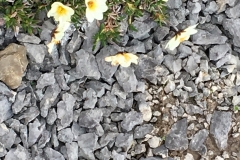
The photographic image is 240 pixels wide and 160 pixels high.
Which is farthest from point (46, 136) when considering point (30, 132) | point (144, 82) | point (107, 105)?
point (144, 82)

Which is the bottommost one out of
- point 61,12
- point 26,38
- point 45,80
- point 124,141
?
point 124,141

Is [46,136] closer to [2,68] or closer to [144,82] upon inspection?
[2,68]

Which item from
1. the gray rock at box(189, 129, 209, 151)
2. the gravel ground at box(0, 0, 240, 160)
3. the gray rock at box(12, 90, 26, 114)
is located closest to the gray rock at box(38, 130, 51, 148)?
the gravel ground at box(0, 0, 240, 160)

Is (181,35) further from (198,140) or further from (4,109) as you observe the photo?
(4,109)

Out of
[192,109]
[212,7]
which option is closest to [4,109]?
[192,109]

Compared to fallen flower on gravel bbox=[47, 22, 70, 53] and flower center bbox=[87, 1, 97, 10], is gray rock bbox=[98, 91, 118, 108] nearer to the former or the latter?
fallen flower on gravel bbox=[47, 22, 70, 53]
